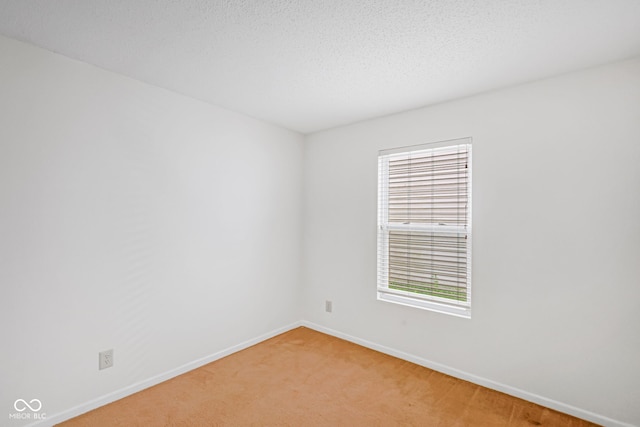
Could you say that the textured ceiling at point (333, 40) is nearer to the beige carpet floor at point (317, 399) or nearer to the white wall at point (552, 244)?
the white wall at point (552, 244)

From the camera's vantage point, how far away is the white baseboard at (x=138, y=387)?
2020 millimetres

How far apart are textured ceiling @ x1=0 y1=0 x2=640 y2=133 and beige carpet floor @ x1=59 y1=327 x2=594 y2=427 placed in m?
2.46

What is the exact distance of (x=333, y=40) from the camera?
187 cm

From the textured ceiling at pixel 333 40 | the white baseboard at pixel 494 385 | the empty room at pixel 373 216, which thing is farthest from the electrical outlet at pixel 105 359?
the white baseboard at pixel 494 385

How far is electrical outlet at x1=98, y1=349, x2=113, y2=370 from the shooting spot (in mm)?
2219

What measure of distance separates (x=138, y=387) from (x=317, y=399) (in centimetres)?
141

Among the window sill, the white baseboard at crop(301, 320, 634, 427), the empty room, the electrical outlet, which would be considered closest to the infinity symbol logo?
the empty room

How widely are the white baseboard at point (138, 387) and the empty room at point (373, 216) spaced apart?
0.02 meters

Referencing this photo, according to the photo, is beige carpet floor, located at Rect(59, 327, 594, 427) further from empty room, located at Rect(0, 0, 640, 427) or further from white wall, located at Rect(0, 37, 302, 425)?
white wall, located at Rect(0, 37, 302, 425)

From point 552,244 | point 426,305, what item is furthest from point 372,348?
point 552,244

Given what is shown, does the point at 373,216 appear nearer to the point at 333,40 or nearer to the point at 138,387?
the point at 333,40

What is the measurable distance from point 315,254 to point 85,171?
2.45 metres

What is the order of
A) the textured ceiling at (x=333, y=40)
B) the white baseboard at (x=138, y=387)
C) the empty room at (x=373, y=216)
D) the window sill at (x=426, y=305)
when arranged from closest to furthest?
the textured ceiling at (x=333, y=40) → the empty room at (x=373, y=216) → the white baseboard at (x=138, y=387) → the window sill at (x=426, y=305)

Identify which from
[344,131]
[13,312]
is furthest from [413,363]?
[13,312]
